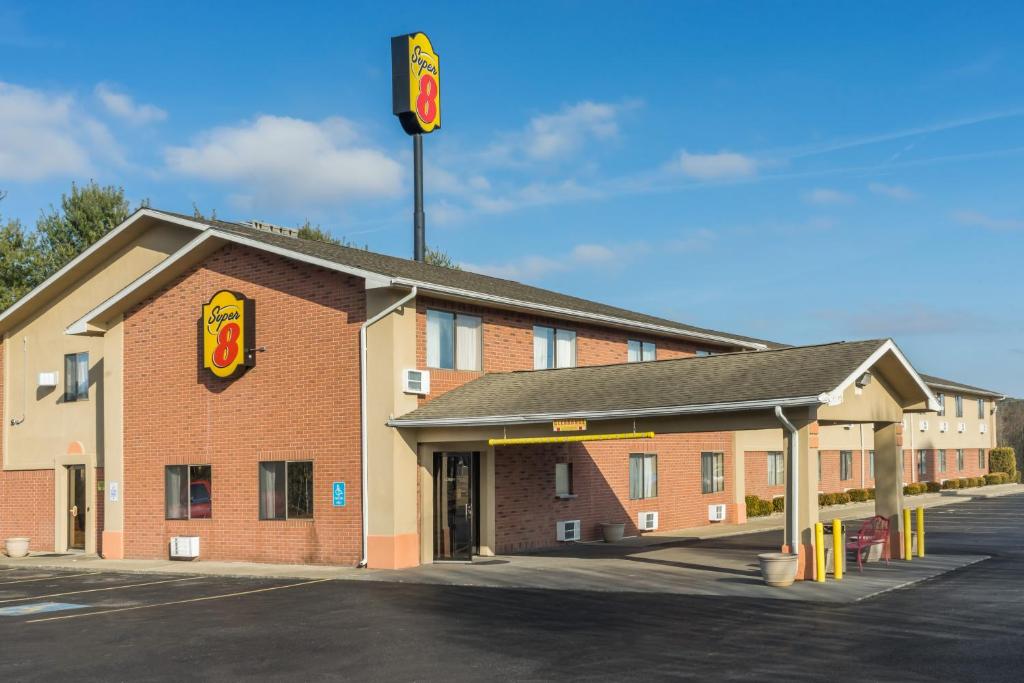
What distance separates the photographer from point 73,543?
31656 millimetres

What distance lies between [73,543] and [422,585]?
1548 centimetres

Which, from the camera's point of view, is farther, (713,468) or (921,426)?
(921,426)

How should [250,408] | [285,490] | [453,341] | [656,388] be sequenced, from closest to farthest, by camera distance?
[656,388] → [285,490] → [453,341] → [250,408]

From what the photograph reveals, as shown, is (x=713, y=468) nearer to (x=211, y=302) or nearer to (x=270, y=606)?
(x=211, y=302)

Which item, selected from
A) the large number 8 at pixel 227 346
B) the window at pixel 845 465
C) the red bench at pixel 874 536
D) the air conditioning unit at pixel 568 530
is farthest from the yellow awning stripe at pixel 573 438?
the window at pixel 845 465

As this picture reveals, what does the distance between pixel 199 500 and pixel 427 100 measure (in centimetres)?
2076

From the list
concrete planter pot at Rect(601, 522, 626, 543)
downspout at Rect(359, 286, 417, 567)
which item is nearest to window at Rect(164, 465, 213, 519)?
downspout at Rect(359, 286, 417, 567)

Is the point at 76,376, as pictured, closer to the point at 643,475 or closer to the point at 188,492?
the point at 188,492

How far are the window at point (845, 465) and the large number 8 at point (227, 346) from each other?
104 ft

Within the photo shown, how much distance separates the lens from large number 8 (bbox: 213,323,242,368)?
87.2ft

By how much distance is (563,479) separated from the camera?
1137 inches

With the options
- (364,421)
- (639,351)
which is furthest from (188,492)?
(639,351)

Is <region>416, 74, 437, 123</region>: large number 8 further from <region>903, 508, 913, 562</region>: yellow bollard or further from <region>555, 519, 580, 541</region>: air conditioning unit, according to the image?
<region>903, 508, 913, 562</region>: yellow bollard

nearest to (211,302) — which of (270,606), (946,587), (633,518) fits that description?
(270,606)
